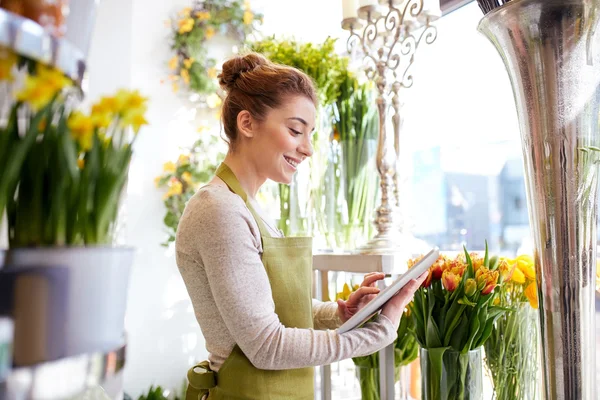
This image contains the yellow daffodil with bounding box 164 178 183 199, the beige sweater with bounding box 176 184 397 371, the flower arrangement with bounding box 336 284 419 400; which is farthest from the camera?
the yellow daffodil with bounding box 164 178 183 199

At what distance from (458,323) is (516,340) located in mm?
126

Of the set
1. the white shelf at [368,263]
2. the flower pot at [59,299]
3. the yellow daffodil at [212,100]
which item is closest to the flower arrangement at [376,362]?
the white shelf at [368,263]

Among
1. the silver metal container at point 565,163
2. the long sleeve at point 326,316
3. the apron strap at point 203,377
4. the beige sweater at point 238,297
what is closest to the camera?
the silver metal container at point 565,163

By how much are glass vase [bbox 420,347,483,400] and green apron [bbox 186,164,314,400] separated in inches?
10.8

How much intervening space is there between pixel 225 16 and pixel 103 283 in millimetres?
2658

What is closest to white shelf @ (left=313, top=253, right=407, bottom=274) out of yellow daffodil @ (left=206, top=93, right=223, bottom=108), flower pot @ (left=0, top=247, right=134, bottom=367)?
flower pot @ (left=0, top=247, right=134, bottom=367)

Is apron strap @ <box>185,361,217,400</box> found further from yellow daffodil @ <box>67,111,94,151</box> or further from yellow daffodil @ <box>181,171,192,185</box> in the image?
yellow daffodil @ <box>181,171,192,185</box>

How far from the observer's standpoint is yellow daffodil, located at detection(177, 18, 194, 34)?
8.68ft

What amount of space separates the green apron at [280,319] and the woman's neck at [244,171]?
19 millimetres

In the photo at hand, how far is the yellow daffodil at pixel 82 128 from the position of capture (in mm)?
306

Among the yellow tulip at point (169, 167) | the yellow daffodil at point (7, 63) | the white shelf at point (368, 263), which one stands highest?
the yellow tulip at point (169, 167)

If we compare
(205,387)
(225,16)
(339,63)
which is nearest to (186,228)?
(205,387)

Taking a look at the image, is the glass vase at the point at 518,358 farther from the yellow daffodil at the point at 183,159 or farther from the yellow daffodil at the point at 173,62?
the yellow daffodil at the point at 173,62

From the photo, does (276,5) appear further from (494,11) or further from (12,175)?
(12,175)
